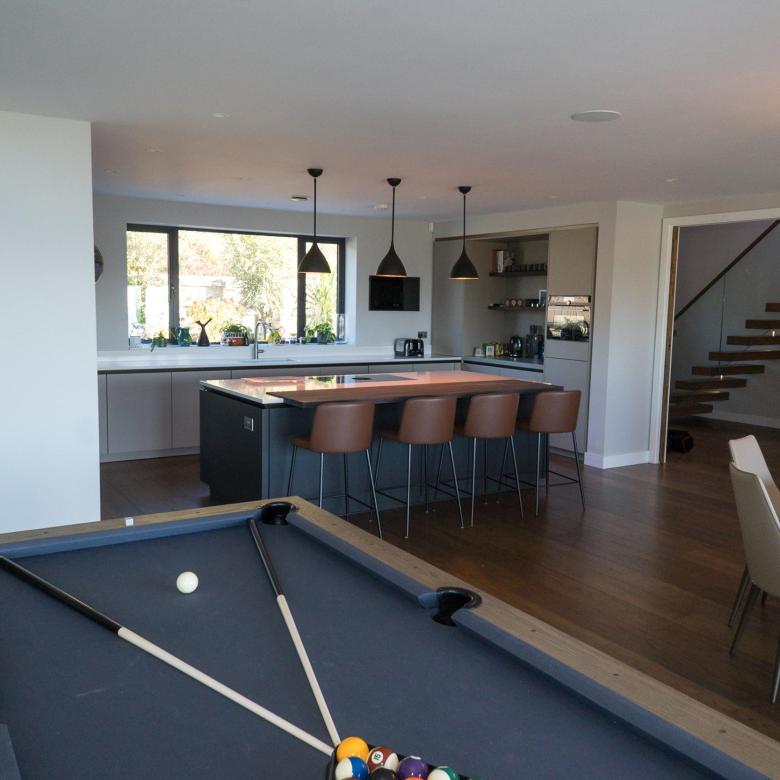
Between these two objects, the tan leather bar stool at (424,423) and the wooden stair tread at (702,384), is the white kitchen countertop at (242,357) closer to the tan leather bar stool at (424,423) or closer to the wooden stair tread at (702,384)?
the tan leather bar stool at (424,423)

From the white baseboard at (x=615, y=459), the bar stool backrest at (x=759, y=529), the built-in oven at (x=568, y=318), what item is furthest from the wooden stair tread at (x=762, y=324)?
the bar stool backrest at (x=759, y=529)

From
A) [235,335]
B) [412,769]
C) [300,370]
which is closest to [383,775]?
[412,769]

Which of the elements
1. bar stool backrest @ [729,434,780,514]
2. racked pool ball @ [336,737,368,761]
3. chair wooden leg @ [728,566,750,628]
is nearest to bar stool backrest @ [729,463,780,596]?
chair wooden leg @ [728,566,750,628]

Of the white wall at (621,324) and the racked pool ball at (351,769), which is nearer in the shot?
the racked pool ball at (351,769)

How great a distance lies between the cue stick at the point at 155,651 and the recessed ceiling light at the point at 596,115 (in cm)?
307

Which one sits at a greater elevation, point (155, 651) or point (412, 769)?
point (412, 769)

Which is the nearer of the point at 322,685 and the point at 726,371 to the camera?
the point at 322,685

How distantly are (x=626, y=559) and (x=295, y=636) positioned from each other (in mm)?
3346

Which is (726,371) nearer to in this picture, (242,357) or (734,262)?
(734,262)

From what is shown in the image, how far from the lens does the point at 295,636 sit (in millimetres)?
1542

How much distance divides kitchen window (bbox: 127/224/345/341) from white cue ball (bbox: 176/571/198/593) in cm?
587

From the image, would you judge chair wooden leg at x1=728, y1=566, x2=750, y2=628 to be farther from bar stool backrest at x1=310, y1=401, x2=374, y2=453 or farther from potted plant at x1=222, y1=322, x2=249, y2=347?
potted plant at x1=222, y1=322, x2=249, y2=347

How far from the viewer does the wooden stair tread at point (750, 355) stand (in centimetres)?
929

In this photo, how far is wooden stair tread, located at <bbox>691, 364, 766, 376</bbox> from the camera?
939 cm
